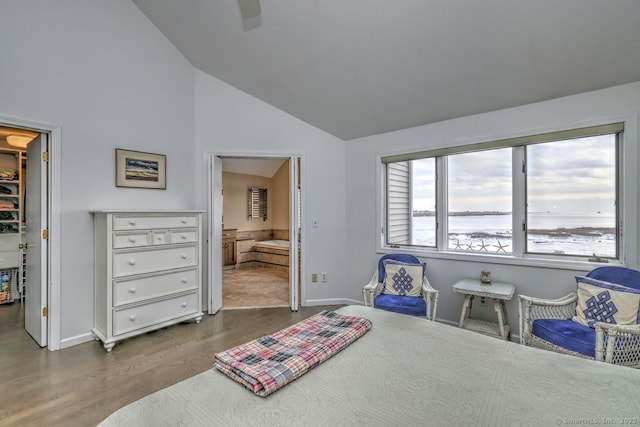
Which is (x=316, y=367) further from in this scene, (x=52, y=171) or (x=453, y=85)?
(x=52, y=171)

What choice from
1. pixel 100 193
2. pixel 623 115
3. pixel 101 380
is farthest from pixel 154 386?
pixel 623 115

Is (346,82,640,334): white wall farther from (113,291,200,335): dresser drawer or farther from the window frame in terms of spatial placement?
(113,291,200,335): dresser drawer

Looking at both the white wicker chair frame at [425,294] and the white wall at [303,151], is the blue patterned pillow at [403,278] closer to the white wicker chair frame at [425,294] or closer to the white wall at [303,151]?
the white wicker chair frame at [425,294]

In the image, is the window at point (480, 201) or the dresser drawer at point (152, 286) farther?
the window at point (480, 201)

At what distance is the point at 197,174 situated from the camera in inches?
155

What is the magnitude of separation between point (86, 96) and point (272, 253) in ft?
15.5

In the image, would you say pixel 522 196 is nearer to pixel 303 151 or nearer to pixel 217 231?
pixel 303 151

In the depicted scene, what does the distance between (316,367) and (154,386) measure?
1.67 meters

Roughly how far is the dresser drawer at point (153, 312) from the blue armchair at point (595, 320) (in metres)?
3.30

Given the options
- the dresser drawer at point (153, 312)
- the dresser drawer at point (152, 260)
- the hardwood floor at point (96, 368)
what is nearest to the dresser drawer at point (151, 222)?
the dresser drawer at point (152, 260)

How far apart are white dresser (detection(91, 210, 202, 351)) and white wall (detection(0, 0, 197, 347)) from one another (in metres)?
0.19

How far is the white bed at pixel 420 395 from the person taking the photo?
95cm

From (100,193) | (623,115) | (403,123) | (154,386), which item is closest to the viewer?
(154,386)

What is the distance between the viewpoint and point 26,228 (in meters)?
3.29
